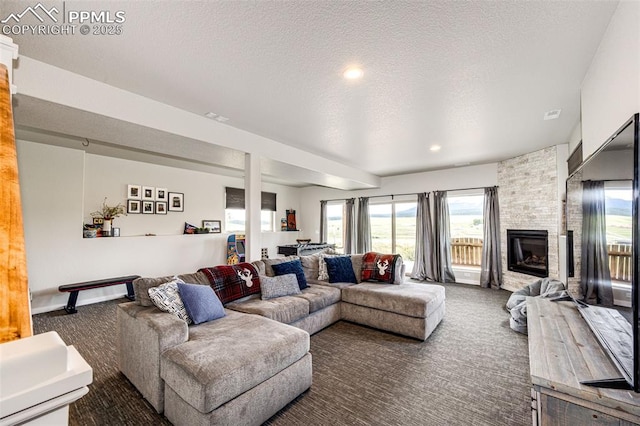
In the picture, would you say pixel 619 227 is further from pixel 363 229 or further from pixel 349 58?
pixel 363 229

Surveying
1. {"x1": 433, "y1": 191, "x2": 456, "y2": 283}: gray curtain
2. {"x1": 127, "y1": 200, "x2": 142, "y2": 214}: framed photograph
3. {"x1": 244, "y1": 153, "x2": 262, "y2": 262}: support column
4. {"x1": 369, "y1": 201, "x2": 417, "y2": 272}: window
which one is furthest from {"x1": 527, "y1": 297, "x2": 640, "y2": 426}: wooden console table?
{"x1": 127, "y1": 200, "x2": 142, "y2": 214}: framed photograph

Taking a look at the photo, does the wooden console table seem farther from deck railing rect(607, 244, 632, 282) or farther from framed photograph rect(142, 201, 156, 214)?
framed photograph rect(142, 201, 156, 214)

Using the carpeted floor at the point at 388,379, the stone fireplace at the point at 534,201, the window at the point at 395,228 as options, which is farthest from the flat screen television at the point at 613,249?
the window at the point at 395,228

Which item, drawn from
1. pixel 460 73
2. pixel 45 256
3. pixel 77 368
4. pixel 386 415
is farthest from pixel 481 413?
pixel 45 256

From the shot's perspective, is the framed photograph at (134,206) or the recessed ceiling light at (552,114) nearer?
the recessed ceiling light at (552,114)

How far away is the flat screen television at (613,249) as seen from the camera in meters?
1.22

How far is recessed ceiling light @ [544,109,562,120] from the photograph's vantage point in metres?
3.13

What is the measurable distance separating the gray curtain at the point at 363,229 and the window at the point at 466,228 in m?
2.11

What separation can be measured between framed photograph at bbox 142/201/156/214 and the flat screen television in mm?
6422

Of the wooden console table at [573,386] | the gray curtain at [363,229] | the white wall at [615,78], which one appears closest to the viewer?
the wooden console table at [573,386]

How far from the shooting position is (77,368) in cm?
51

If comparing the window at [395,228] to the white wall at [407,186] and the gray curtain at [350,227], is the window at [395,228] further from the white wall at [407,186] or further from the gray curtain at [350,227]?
the gray curtain at [350,227]

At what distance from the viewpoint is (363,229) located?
24.9 ft

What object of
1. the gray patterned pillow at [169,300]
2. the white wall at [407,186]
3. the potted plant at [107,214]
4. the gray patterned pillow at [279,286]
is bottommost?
the gray patterned pillow at [279,286]
